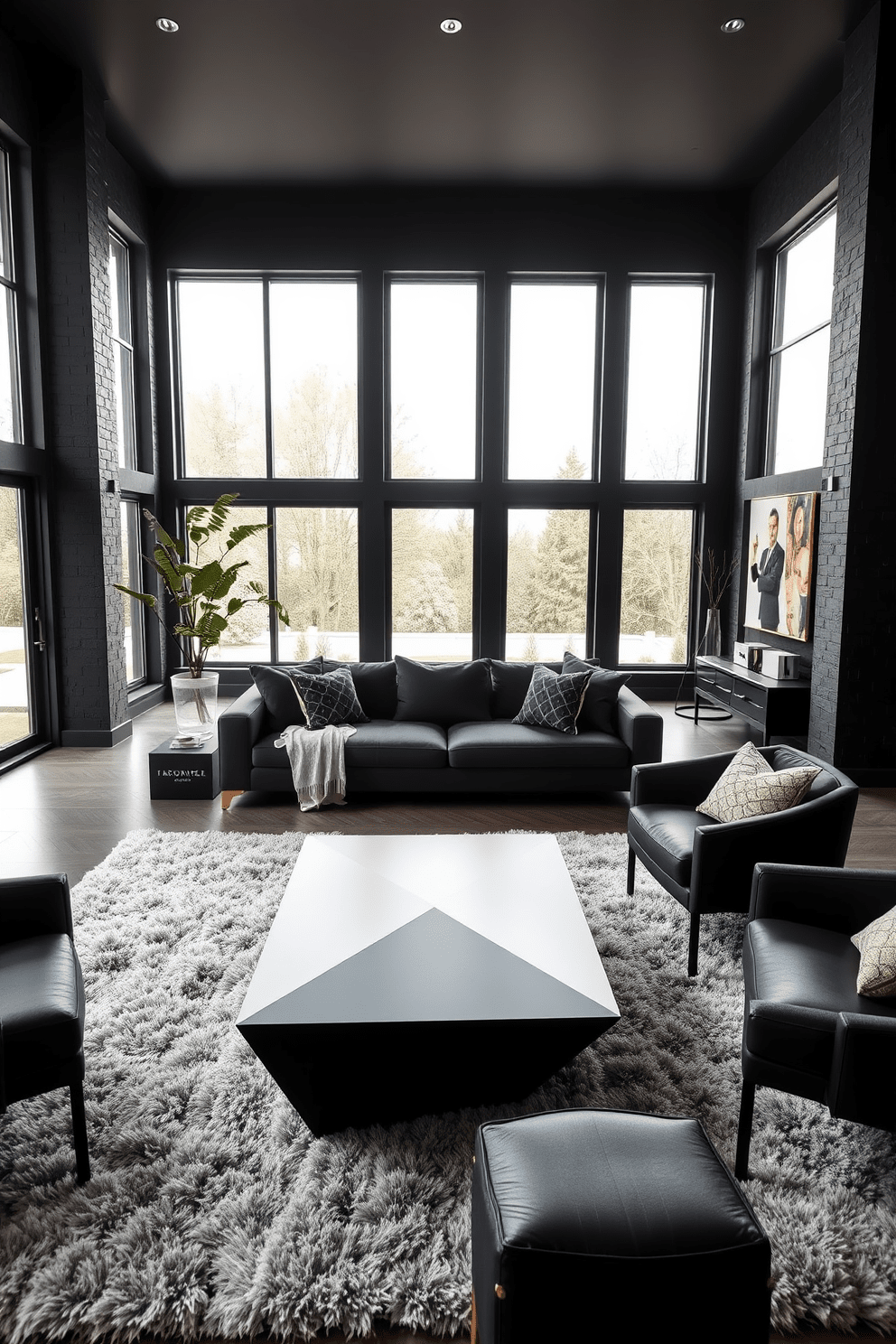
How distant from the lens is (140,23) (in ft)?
20.6

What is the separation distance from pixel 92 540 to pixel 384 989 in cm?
591

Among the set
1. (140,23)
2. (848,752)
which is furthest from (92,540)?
(848,752)

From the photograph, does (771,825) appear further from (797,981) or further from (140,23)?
(140,23)

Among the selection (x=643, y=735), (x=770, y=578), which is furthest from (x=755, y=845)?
(x=770, y=578)

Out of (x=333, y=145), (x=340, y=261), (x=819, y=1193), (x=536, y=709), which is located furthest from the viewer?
(x=340, y=261)

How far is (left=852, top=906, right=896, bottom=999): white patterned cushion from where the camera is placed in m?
2.54

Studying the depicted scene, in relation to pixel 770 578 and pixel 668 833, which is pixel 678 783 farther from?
pixel 770 578

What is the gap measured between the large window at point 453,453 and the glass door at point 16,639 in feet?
8.97

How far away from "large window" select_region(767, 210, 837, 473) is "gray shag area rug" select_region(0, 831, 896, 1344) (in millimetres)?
5792

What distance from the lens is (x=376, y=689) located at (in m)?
6.55

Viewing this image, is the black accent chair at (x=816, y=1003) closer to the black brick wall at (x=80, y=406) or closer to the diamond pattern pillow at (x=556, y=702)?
the diamond pattern pillow at (x=556, y=702)

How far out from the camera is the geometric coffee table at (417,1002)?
2.57 meters

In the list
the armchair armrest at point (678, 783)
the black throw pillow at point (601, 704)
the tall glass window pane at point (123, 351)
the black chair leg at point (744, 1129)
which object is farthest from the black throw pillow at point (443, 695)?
the tall glass window pane at point (123, 351)

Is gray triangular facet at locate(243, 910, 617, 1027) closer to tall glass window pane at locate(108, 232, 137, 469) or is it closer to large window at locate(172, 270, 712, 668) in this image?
large window at locate(172, 270, 712, 668)
